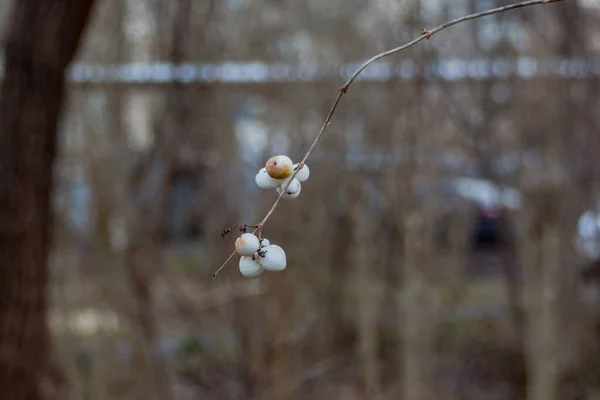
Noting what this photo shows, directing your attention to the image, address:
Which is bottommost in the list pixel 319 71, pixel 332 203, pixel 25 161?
pixel 332 203

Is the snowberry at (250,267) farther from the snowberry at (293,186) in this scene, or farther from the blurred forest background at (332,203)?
the blurred forest background at (332,203)

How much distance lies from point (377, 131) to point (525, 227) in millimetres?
711

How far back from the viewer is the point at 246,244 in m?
0.53

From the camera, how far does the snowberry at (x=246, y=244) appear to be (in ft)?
1.75

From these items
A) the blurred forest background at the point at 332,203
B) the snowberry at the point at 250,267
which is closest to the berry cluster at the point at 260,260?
the snowberry at the point at 250,267

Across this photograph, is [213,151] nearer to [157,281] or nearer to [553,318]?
[157,281]

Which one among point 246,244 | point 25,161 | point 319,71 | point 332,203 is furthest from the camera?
point 332,203

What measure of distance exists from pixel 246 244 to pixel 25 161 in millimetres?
1442

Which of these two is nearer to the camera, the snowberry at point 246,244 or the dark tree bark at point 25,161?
the snowberry at point 246,244

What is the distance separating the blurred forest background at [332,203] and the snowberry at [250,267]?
1674mm

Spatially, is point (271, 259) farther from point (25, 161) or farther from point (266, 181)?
point (25, 161)

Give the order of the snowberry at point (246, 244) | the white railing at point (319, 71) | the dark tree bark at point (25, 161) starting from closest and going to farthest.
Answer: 1. the snowberry at point (246, 244)
2. the dark tree bark at point (25, 161)
3. the white railing at point (319, 71)

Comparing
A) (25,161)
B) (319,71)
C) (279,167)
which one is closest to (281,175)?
(279,167)

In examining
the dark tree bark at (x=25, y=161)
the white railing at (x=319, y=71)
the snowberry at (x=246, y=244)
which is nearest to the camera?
the snowberry at (x=246, y=244)
